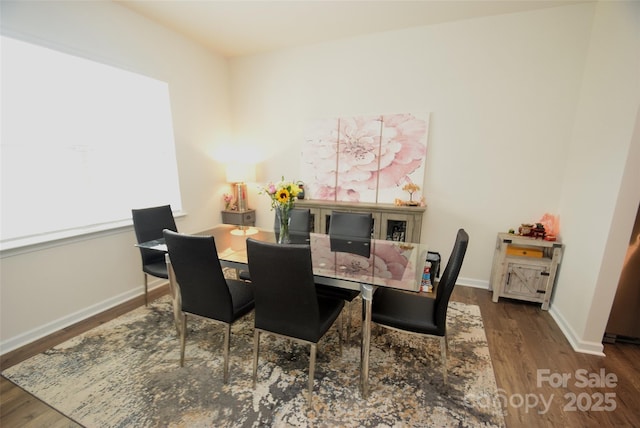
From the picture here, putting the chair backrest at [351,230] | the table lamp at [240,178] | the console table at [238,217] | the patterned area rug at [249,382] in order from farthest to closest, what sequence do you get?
the console table at [238,217]
the table lamp at [240,178]
the chair backrest at [351,230]
the patterned area rug at [249,382]

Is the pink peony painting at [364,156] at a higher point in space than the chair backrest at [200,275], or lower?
higher

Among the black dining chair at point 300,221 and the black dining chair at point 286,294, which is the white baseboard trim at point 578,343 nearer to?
the black dining chair at point 286,294

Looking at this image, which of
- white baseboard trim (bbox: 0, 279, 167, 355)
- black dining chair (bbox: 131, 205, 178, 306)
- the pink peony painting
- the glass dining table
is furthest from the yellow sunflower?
white baseboard trim (bbox: 0, 279, 167, 355)

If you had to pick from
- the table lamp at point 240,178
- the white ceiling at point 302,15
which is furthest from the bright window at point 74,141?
the table lamp at point 240,178

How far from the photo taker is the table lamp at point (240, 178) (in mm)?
3652

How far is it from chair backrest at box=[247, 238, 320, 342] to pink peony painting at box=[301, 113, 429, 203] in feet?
6.81

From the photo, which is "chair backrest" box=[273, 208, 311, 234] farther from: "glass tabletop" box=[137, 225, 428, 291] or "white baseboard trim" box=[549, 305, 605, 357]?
"white baseboard trim" box=[549, 305, 605, 357]

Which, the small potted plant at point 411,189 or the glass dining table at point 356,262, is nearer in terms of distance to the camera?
the glass dining table at point 356,262

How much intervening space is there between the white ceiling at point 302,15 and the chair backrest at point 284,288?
7.79 feet

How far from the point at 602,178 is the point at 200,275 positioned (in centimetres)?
294

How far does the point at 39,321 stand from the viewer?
205 centimetres

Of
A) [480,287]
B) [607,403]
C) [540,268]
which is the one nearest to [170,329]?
[607,403]

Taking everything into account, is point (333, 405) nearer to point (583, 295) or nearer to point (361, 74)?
point (583, 295)

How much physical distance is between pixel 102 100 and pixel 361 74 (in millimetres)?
2673
